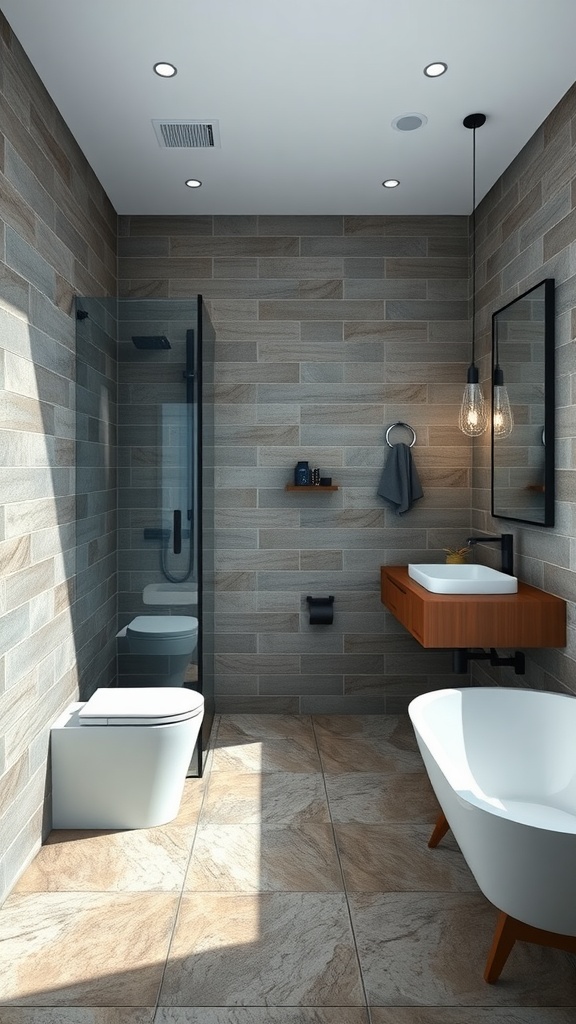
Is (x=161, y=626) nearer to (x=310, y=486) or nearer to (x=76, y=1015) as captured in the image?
(x=310, y=486)

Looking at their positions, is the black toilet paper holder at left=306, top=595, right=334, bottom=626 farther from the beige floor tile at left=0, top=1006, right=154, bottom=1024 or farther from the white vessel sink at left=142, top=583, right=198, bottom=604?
the beige floor tile at left=0, top=1006, right=154, bottom=1024

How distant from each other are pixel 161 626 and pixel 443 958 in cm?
182

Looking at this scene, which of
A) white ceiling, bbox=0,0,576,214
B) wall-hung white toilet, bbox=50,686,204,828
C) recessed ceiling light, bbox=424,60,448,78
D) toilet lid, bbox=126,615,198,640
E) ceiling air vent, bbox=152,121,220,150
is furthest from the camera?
toilet lid, bbox=126,615,198,640

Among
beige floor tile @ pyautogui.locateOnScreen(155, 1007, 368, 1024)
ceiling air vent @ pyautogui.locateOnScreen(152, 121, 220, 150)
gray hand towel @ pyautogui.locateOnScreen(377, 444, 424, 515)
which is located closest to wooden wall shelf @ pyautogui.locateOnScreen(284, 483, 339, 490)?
gray hand towel @ pyautogui.locateOnScreen(377, 444, 424, 515)

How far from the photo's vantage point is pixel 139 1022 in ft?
6.08

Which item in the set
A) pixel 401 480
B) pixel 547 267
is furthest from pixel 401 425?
pixel 547 267

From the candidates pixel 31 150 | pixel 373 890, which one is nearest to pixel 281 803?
pixel 373 890

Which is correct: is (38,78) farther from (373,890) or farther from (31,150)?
(373,890)

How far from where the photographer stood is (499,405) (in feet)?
11.8

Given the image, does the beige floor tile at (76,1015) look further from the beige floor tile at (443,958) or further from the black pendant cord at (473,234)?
the black pendant cord at (473,234)

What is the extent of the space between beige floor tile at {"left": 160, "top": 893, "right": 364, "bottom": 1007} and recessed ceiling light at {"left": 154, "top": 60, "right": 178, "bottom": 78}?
299 centimetres

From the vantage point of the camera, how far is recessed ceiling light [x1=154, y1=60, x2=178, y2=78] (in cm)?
269

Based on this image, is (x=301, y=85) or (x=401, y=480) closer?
(x=301, y=85)

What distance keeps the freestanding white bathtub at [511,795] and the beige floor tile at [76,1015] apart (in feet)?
3.13
